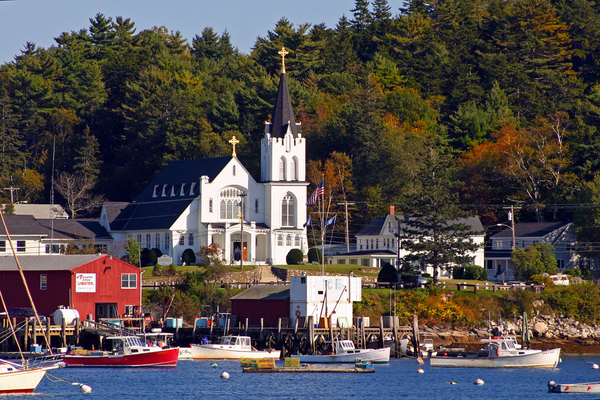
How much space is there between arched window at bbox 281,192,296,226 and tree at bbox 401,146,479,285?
1595cm

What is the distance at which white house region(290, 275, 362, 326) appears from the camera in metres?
70.2

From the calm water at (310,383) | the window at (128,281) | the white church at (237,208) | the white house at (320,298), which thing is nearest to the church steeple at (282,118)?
the white church at (237,208)

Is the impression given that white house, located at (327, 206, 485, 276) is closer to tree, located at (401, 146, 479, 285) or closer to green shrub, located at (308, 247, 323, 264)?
green shrub, located at (308, 247, 323, 264)

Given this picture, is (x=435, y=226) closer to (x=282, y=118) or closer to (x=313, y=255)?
(x=313, y=255)

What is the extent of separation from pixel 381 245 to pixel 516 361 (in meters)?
36.6

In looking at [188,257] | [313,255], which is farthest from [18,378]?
[313,255]

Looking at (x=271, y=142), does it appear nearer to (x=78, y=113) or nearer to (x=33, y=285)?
(x=33, y=285)

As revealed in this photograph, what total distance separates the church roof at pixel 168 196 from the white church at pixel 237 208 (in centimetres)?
12

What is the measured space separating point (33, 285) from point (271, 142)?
33.2 metres

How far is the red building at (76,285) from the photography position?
7069 centimetres

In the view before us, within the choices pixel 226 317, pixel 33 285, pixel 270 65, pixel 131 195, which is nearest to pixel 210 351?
pixel 226 317

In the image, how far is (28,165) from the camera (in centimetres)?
13338

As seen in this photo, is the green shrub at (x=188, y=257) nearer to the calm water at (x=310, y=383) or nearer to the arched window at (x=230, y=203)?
the arched window at (x=230, y=203)

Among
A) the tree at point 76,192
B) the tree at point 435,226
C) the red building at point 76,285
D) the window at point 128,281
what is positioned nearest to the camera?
the red building at point 76,285
